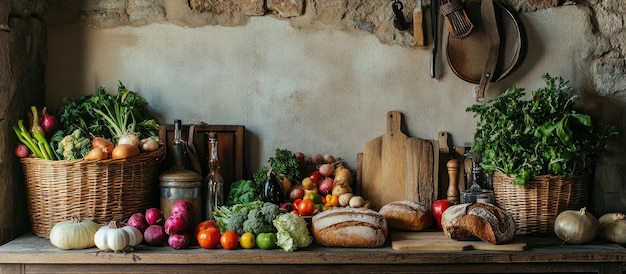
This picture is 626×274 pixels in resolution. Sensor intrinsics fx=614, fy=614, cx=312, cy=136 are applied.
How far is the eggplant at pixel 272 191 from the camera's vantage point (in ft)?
10.4

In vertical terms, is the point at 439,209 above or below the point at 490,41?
below

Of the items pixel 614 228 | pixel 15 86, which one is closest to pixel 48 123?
pixel 15 86

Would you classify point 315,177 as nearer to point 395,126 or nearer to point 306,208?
point 306,208

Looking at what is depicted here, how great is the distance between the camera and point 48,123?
3127mm

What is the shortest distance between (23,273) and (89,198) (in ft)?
1.43

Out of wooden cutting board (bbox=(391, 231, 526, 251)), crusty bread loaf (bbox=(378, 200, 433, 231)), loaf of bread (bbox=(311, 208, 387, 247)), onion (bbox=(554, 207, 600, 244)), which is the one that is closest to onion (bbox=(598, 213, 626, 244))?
onion (bbox=(554, 207, 600, 244))

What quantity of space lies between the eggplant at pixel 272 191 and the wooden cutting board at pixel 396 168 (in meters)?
Answer: 0.48

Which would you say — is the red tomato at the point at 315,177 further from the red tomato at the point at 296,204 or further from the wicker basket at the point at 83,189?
the wicker basket at the point at 83,189

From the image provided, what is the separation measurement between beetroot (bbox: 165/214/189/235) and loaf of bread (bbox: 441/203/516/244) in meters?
1.23

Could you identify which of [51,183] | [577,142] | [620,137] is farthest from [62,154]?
[620,137]

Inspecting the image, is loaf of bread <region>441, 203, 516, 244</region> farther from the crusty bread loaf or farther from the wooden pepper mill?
the wooden pepper mill

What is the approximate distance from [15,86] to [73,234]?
874 mm

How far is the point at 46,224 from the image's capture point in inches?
119

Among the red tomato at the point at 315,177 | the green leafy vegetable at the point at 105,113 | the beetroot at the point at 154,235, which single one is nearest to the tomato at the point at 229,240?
the beetroot at the point at 154,235
